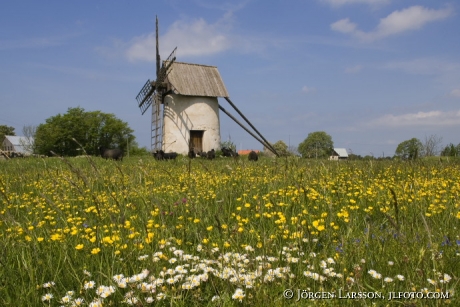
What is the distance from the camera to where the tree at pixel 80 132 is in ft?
222

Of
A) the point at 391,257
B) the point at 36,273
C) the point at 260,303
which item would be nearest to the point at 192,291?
the point at 260,303

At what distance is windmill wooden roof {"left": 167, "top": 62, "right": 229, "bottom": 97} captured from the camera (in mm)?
30820

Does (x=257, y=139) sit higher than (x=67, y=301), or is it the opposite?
(x=257, y=139)

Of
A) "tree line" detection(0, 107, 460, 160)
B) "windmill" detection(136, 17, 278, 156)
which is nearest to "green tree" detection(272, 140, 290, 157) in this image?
"windmill" detection(136, 17, 278, 156)

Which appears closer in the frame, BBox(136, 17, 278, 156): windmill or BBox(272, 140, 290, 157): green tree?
BBox(272, 140, 290, 157): green tree

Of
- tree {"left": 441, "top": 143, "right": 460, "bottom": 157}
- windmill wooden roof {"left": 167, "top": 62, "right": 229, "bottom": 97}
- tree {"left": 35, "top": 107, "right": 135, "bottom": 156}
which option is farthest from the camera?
tree {"left": 35, "top": 107, "right": 135, "bottom": 156}

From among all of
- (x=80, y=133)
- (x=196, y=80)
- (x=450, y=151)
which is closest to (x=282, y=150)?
(x=450, y=151)

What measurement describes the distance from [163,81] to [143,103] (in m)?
5.44

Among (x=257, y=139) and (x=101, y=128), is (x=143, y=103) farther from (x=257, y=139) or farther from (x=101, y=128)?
(x=101, y=128)

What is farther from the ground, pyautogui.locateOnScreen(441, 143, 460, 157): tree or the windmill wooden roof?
the windmill wooden roof

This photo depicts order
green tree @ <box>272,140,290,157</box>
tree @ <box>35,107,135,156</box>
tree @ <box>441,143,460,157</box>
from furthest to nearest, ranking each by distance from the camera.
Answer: tree @ <box>35,107,135,156</box> → tree @ <box>441,143,460,157</box> → green tree @ <box>272,140,290,157</box>

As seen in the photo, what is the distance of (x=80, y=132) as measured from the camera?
69.2m

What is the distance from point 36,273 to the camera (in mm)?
2908

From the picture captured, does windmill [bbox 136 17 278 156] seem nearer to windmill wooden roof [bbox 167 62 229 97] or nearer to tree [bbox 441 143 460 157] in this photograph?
windmill wooden roof [bbox 167 62 229 97]
